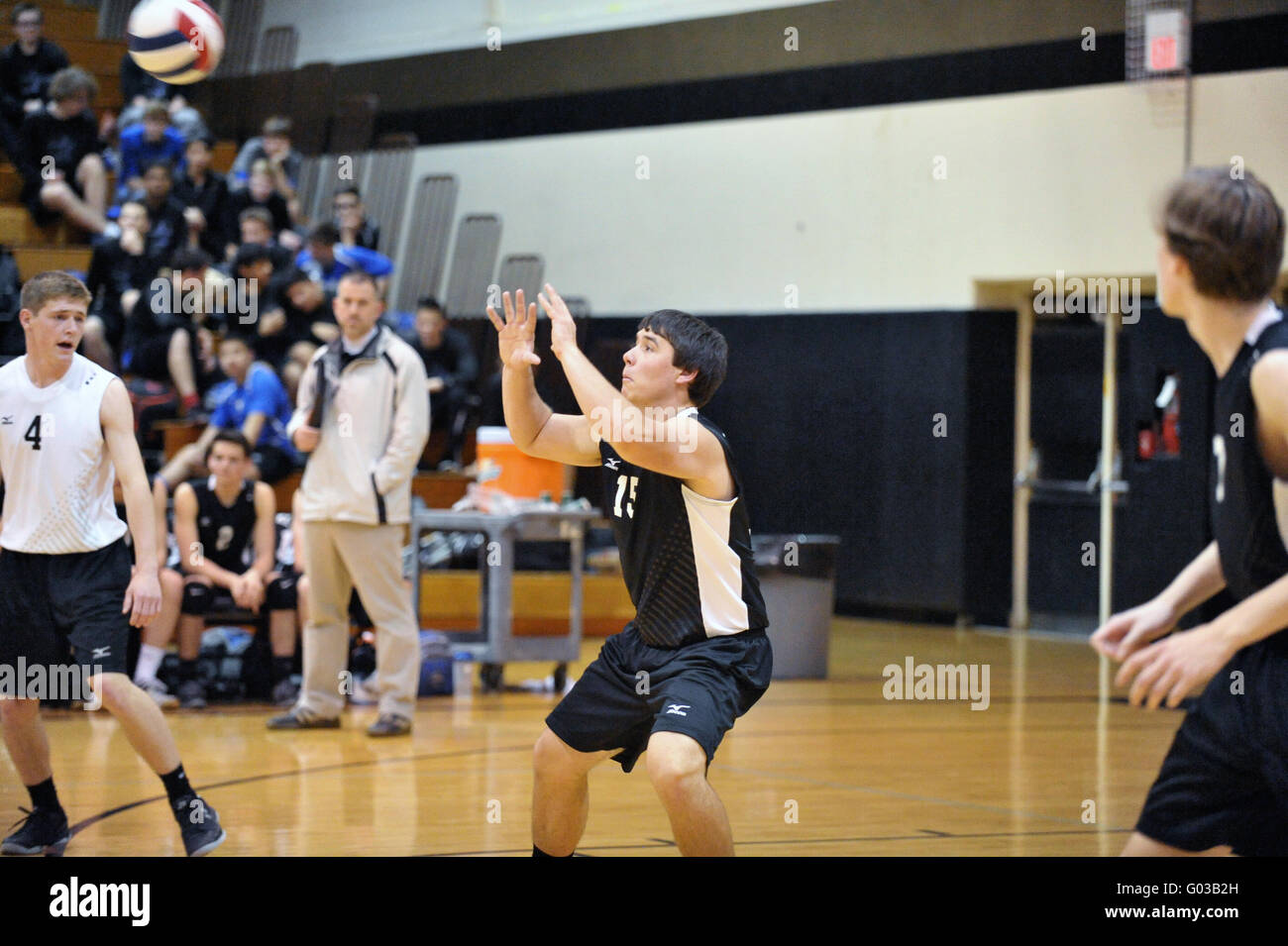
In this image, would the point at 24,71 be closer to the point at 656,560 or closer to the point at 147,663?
the point at 147,663

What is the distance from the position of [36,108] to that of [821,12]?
6.19 metres

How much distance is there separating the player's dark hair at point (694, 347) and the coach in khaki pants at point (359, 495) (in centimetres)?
355

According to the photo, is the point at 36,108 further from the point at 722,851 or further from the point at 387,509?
the point at 722,851

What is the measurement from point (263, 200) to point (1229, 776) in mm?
11319

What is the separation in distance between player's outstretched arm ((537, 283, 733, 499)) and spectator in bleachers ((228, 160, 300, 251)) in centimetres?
952

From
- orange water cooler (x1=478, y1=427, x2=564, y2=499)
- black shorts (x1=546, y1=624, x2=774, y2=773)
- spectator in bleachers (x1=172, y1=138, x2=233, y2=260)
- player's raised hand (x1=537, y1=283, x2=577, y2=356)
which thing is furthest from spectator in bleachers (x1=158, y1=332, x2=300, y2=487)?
player's raised hand (x1=537, y1=283, x2=577, y2=356)

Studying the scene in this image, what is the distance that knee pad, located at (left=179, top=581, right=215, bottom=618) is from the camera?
8.16 m

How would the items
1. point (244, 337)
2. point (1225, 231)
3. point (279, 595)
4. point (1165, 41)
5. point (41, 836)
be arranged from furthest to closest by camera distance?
point (244, 337) → point (1165, 41) → point (279, 595) → point (41, 836) → point (1225, 231)

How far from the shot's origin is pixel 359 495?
7348mm

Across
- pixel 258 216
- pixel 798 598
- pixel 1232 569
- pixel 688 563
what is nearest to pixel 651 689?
pixel 688 563

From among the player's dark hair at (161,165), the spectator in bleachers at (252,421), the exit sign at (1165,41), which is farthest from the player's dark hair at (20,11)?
the exit sign at (1165,41)

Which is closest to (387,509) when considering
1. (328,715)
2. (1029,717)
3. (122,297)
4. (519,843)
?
(328,715)
